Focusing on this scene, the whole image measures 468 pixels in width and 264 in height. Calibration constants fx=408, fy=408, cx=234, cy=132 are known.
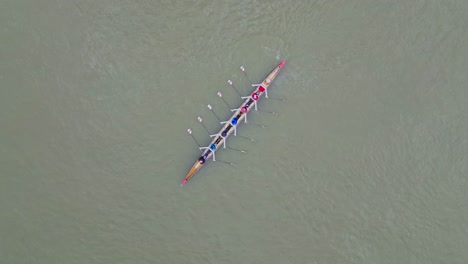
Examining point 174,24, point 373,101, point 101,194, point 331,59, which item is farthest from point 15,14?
point 373,101

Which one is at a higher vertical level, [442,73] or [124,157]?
[442,73]

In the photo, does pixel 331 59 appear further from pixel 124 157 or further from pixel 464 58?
pixel 124 157

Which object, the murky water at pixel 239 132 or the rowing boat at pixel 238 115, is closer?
the murky water at pixel 239 132

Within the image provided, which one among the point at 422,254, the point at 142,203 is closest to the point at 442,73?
the point at 422,254

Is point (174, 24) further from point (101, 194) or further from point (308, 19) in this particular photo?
point (101, 194)

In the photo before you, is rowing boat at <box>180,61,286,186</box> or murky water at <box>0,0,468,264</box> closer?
murky water at <box>0,0,468,264</box>

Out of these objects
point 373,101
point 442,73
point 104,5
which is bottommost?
point 104,5

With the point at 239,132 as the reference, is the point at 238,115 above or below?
above
